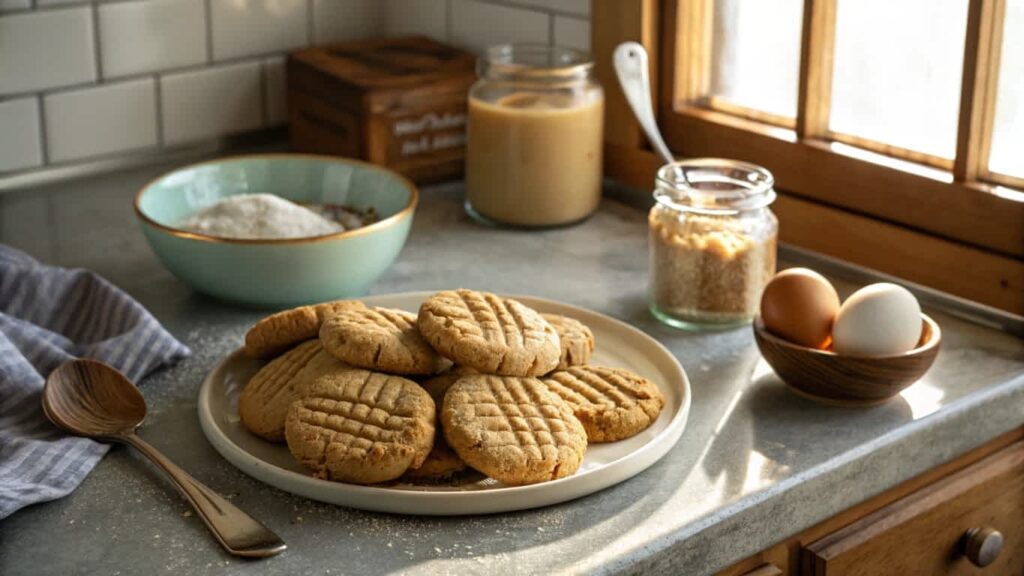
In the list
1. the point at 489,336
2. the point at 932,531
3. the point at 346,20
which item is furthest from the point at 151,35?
the point at 932,531

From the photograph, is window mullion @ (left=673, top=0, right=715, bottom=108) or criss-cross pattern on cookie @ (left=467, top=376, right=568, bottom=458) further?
window mullion @ (left=673, top=0, right=715, bottom=108)


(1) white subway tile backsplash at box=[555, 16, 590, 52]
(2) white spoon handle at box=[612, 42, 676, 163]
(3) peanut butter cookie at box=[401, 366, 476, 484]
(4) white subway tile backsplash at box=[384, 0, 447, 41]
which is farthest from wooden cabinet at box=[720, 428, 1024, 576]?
(4) white subway tile backsplash at box=[384, 0, 447, 41]

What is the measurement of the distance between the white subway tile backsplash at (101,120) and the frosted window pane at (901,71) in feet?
3.00

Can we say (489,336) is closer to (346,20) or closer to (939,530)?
(939,530)

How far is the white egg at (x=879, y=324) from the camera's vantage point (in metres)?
1.06

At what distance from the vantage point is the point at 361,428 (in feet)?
3.10

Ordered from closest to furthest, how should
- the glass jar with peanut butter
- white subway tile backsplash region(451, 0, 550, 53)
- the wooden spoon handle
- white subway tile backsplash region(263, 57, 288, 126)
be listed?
the wooden spoon handle → the glass jar with peanut butter → white subway tile backsplash region(451, 0, 550, 53) → white subway tile backsplash region(263, 57, 288, 126)

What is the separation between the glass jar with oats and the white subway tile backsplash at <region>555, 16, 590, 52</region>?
436mm

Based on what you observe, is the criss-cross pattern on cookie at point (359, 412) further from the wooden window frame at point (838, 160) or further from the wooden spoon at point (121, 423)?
the wooden window frame at point (838, 160)

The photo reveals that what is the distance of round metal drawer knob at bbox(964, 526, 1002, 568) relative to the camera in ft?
3.69

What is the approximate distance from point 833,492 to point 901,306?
0.55 ft

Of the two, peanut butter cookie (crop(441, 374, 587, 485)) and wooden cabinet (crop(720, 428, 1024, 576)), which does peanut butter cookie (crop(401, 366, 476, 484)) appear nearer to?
peanut butter cookie (crop(441, 374, 587, 485))

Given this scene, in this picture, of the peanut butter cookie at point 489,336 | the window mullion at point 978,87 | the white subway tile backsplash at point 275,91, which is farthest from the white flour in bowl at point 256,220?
the window mullion at point 978,87

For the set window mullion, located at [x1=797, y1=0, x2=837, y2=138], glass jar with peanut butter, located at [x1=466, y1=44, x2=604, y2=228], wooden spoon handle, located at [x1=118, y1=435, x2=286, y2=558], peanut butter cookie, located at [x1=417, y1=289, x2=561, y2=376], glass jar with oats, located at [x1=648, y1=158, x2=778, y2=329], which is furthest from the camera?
glass jar with peanut butter, located at [x1=466, y1=44, x2=604, y2=228]
